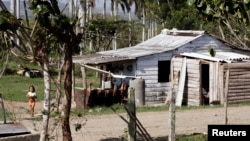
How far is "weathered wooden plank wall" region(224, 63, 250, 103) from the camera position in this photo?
69.1ft

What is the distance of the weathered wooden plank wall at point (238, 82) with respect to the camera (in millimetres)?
21047

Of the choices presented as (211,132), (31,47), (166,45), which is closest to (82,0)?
(31,47)

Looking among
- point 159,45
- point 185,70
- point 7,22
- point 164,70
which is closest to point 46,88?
point 7,22

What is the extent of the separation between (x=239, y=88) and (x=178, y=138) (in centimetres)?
967

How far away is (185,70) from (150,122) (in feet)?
21.2

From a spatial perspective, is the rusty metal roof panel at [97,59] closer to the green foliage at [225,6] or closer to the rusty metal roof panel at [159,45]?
the rusty metal roof panel at [159,45]

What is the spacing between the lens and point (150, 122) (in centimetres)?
1570

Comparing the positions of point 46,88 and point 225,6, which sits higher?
point 225,6

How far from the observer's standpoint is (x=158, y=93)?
72.0ft

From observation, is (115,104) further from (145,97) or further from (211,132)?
(211,132)

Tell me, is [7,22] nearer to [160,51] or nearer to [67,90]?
[67,90]

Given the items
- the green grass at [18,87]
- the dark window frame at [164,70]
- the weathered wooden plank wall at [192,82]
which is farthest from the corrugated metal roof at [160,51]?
the green grass at [18,87]

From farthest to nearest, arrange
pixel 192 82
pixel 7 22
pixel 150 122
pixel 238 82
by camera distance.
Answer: pixel 192 82
pixel 238 82
pixel 150 122
pixel 7 22

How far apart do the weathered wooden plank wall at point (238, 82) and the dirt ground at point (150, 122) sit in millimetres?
1705
